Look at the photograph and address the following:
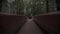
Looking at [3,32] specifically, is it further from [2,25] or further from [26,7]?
[26,7]

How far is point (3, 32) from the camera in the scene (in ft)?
4.05

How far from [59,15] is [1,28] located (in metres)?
0.64

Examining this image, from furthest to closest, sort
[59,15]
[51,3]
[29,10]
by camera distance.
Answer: [29,10] < [51,3] < [59,15]

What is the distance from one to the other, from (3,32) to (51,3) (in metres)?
6.33

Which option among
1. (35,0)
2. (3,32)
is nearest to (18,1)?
(35,0)

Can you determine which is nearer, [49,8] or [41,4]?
[49,8]

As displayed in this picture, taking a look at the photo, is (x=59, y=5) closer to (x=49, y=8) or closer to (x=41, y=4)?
(x=49, y=8)

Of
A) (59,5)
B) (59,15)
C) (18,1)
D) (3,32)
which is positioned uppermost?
(18,1)

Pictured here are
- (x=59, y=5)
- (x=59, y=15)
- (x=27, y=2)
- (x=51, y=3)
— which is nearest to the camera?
(x=59, y=15)

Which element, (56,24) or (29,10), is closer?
(56,24)

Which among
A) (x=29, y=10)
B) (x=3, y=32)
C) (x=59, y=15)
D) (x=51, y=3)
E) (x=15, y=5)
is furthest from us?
(x=29, y=10)

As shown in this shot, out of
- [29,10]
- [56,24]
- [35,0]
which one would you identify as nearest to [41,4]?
[35,0]

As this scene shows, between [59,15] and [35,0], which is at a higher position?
[35,0]

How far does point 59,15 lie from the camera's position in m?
1.13
